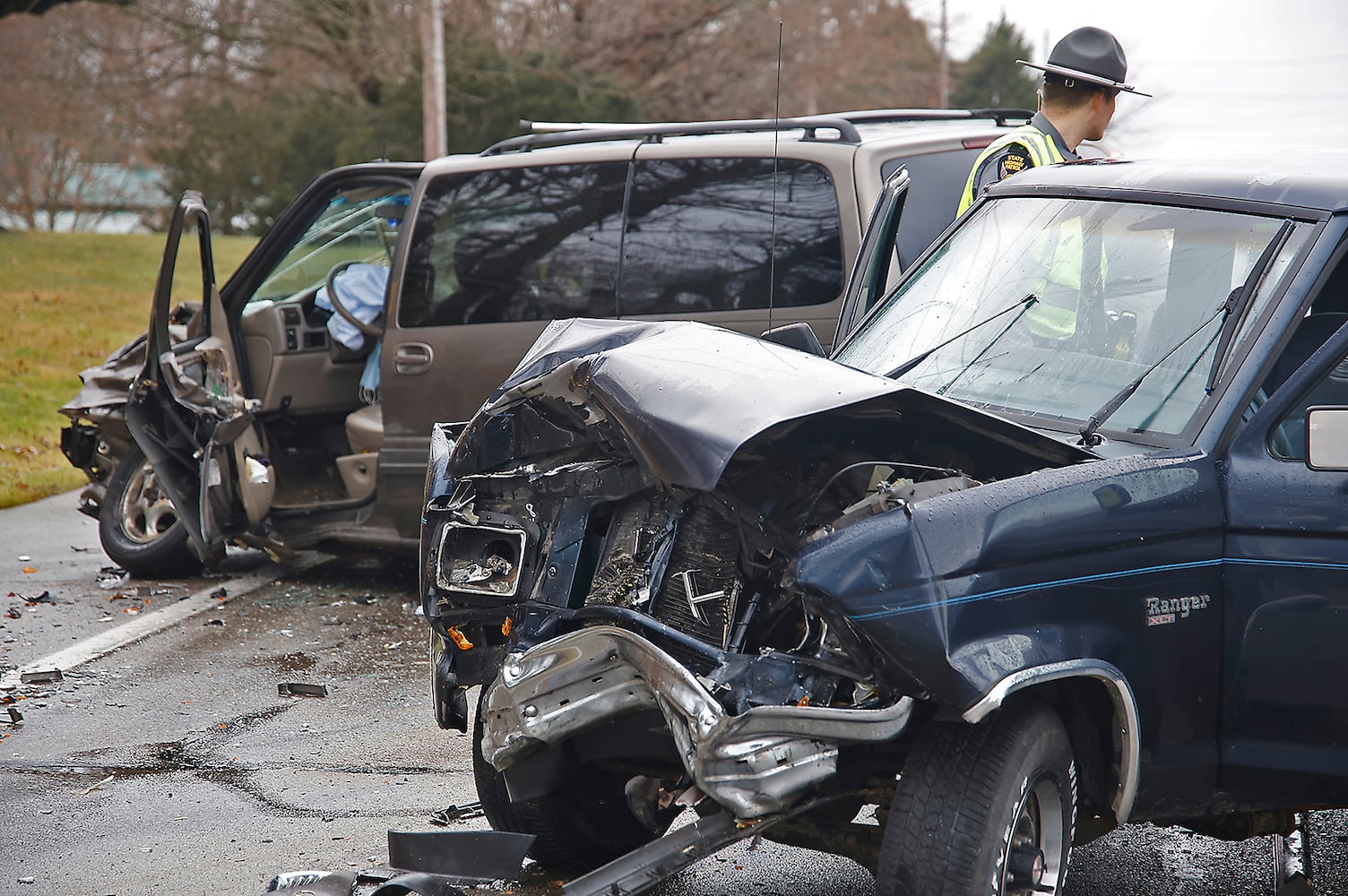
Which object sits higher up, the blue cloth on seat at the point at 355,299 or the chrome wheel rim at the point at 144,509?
the blue cloth on seat at the point at 355,299

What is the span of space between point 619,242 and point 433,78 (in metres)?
15.5

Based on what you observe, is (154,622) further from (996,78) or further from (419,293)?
(996,78)

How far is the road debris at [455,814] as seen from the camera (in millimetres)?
4398

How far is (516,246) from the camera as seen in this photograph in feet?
23.0

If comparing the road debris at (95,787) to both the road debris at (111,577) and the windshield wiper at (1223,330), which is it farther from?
the windshield wiper at (1223,330)

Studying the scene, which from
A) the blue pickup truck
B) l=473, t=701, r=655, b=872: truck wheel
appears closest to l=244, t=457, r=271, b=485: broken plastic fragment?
the blue pickup truck

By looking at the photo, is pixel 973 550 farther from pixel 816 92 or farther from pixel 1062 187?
pixel 816 92

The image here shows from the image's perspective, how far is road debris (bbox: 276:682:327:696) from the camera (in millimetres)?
5891

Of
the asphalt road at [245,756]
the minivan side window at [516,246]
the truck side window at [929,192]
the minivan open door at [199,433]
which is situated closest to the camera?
the asphalt road at [245,756]

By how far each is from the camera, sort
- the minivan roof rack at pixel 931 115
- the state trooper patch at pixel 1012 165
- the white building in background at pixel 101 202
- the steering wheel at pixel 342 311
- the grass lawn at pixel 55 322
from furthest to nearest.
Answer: the white building in background at pixel 101 202, the grass lawn at pixel 55 322, the steering wheel at pixel 342 311, the minivan roof rack at pixel 931 115, the state trooper patch at pixel 1012 165

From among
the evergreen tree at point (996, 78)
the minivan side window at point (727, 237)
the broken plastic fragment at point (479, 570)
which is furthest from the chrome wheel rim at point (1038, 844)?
the evergreen tree at point (996, 78)

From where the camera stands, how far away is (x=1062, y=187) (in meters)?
4.27

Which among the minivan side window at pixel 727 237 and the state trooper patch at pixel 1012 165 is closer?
the state trooper patch at pixel 1012 165

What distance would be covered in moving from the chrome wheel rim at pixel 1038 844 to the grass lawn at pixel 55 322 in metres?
8.68
